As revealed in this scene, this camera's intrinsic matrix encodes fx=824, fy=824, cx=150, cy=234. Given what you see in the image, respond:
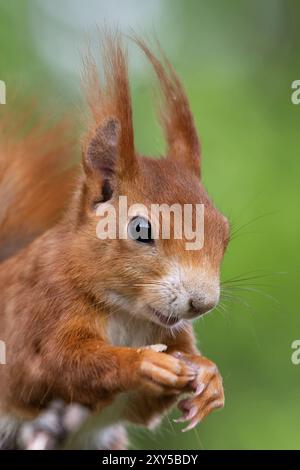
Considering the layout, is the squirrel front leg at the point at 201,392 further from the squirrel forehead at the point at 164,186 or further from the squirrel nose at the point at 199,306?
the squirrel forehead at the point at 164,186

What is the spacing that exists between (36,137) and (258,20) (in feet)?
5.57

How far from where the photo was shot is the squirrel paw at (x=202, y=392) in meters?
1.06

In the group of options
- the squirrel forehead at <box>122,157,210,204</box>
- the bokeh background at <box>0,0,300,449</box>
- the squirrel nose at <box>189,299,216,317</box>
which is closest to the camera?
the squirrel nose at <box>189,299,216,317</box>

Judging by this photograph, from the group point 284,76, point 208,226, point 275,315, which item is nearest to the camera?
point 208,226

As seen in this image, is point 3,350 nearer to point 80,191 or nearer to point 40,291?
point 40,291

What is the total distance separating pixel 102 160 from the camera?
3.81ft

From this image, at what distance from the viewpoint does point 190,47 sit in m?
2.41

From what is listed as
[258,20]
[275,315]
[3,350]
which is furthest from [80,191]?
[258,20]

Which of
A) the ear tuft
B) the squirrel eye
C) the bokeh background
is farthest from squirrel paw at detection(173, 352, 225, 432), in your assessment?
the bokeh background

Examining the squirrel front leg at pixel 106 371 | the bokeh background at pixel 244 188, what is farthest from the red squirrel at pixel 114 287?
the bokeh background at pixel 244 188

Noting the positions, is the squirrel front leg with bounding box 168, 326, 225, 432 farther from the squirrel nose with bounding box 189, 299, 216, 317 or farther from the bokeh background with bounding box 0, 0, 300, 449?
the bokeh background with bounding box 0, 0, 300, 449

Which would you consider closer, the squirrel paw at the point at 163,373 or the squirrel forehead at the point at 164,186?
the squirrel paw at the point at 163,373

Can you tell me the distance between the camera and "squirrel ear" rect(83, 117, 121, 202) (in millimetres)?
1131

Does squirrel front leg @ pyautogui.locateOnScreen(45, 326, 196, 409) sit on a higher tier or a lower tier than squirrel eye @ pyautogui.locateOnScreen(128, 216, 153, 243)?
lower
